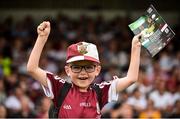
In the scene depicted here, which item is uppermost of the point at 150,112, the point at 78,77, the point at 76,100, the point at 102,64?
the point at 102,64

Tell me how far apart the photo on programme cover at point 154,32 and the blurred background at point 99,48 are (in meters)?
4.79

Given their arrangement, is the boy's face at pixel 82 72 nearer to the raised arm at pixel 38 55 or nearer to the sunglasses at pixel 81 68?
the sunglasses at pixel 81 68

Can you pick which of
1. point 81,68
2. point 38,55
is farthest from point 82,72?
point 38,55

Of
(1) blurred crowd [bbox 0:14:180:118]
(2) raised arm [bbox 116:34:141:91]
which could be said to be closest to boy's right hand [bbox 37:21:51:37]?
(2) raised arm [bbox 116:34:141:91]

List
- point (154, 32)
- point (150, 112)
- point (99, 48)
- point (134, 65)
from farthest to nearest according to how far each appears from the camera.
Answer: point (99, 48), point (150, 112), point (154, 32), point (134, 65)

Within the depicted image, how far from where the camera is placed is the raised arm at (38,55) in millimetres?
4789

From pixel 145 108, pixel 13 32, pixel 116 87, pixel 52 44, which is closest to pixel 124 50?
pixel 52 44

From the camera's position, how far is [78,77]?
485 cm

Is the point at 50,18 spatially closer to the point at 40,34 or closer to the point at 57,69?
the point at 57,69

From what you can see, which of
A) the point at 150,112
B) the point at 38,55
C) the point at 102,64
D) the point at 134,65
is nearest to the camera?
the point at 38,55

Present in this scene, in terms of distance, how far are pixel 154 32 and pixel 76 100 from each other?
2.78ft

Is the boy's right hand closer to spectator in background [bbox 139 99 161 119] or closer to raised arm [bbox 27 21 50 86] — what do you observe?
raised arm [bbox 27 21 50 86]

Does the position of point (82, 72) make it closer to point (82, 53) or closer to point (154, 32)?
point (82, 53)

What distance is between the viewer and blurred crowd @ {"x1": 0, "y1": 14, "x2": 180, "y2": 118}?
10.6m
